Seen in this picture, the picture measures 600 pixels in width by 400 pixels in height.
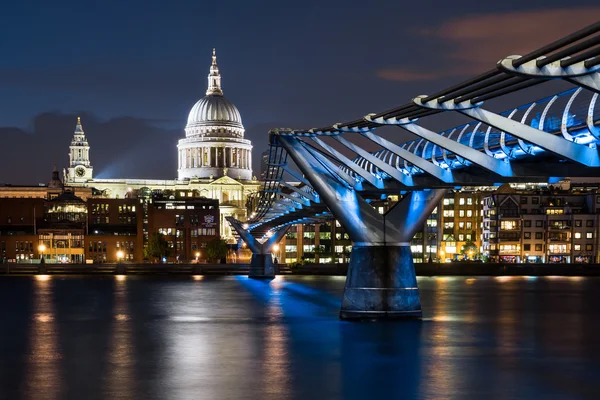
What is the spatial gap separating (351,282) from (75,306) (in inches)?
1045

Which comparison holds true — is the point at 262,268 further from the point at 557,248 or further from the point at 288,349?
the point at 288,349

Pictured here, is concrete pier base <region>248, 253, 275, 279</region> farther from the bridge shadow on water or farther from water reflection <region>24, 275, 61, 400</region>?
the bridge shadow on water

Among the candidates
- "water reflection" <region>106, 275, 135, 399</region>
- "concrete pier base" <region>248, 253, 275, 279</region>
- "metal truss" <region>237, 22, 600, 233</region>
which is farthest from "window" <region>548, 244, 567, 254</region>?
"metal truss" <region>237, 22, 600, 233</region>

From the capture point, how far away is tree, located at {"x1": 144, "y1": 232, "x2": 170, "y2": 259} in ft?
422

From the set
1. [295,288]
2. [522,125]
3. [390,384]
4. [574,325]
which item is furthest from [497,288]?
[522,125]

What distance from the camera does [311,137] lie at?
137 feet

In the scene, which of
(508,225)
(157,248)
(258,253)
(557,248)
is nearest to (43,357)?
(258,253)

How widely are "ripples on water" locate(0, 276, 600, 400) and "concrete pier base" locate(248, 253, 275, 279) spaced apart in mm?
27532

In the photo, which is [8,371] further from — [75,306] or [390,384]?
[75,306]

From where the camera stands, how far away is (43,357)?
36562mm

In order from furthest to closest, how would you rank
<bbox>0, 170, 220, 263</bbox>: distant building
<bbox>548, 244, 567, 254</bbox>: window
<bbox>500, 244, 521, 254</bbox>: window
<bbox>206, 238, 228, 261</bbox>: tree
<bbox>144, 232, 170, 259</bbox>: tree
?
1. <bbox>0, 170, 220, 263</bbox>: distant building
2. <bbox>206, 238, 228, 261</bbox>: tree
3. <bbox>144, 232, 170, 259</bbox>: tree
4. <bbox>500, 244, 521, 254</bbox>: window
5. <bbox>548, 244, 567, 254</bbox>: window

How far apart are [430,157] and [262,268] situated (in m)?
62.7

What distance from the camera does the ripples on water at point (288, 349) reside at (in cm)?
2902

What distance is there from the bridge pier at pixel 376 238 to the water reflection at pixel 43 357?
1245 centimetres
